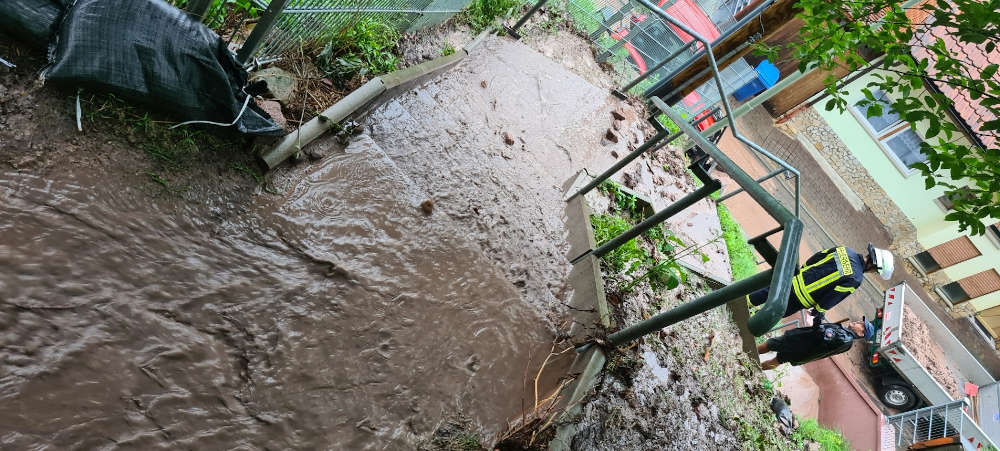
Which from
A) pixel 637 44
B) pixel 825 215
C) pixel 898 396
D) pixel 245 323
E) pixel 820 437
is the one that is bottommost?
pixel 820 437

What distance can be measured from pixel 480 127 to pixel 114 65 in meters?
2.70

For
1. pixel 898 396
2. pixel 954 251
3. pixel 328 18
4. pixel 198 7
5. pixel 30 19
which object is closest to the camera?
pixel 30 19

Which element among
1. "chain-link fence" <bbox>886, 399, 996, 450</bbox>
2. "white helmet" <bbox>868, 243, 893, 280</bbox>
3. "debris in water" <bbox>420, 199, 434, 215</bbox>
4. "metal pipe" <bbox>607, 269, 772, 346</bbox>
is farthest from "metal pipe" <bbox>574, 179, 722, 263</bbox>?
"chain-link fence" <bbox>886, 399, 996, 450</bbox>

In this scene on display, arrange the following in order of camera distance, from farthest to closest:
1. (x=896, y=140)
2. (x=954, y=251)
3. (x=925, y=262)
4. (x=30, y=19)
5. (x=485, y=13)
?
(x=925, y=262) < (x=954, y=251) < (x=896, y=140) < (x=485, y=13) < (x=30, y=19)

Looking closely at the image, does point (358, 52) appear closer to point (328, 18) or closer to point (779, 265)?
point (328, 18)

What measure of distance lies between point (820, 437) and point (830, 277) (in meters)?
2.14

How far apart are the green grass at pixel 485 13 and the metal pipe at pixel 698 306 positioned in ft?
Answer: 13.7

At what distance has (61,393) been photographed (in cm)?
195

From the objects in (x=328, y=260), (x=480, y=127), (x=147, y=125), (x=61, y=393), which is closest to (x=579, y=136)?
(x=480, y=127)

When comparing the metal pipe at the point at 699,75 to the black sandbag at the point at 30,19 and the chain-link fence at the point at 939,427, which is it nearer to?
the chain-link fence at the point at 939,427

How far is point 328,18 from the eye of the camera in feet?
12.3

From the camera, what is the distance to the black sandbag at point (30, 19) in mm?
2430

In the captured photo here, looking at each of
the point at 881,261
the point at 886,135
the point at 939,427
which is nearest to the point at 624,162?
the point at 881,261

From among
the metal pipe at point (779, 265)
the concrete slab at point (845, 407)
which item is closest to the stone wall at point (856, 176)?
the concrete slab at point (845, 407)
